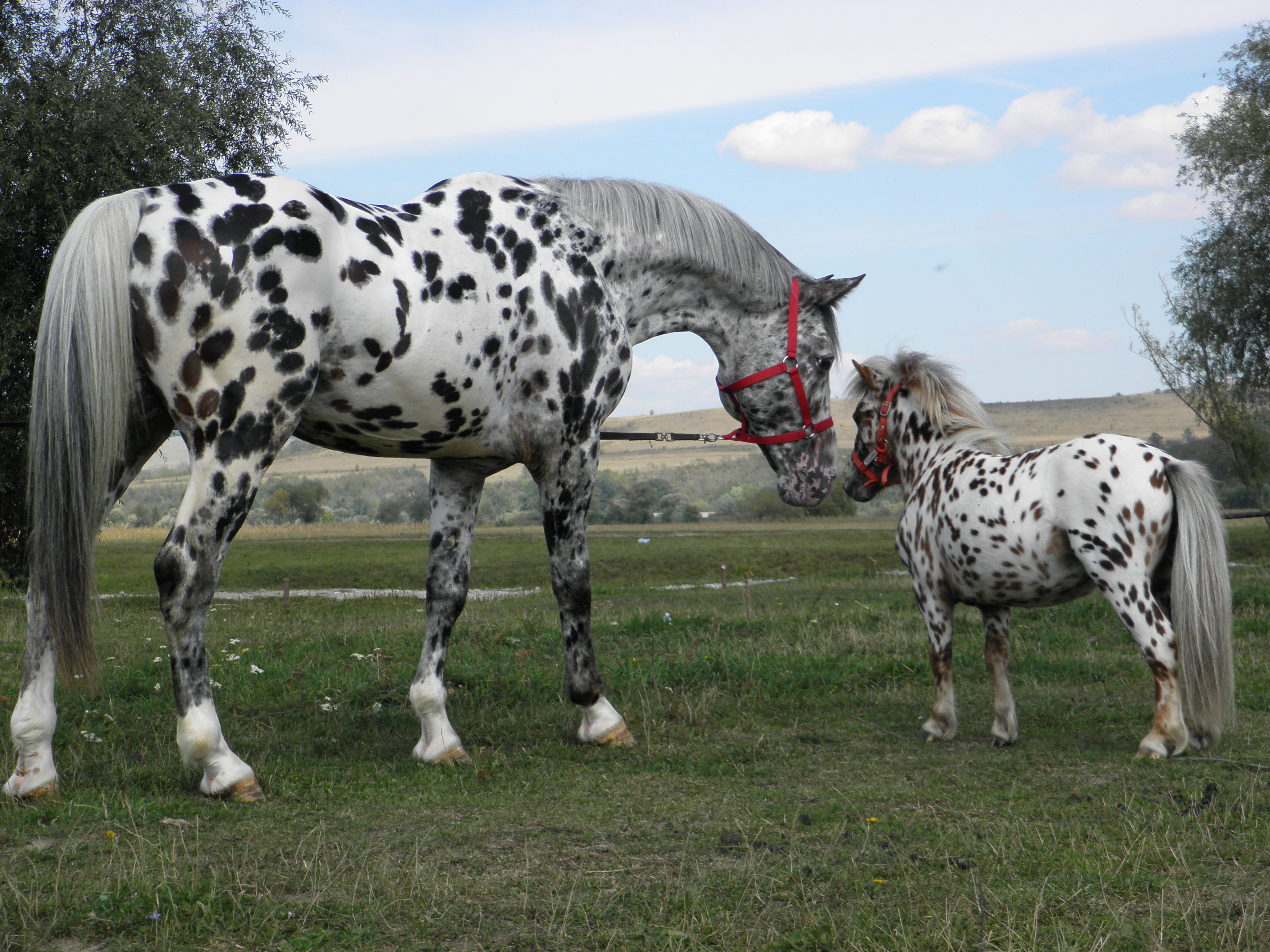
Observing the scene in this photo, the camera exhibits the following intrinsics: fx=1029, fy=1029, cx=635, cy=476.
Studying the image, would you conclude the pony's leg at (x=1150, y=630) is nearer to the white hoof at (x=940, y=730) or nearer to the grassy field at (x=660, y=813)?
the grassy field at (x=660, y=813)

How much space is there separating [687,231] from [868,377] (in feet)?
5.31

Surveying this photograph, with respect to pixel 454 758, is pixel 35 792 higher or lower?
higher

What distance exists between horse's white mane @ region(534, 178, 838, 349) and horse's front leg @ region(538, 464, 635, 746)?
58.4 inches

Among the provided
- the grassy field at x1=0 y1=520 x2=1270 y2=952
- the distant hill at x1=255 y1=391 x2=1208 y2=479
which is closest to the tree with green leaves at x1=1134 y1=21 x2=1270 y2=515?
the grassy field at x1=0 y1=520 x2=1270 y2=952

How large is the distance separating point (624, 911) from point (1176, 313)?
108 ft

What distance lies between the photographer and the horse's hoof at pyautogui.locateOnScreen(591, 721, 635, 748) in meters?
6.05

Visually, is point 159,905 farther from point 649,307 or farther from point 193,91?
point 193,91

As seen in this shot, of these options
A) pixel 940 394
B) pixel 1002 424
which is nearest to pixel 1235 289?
pixel 940 394

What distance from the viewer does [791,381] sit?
6.95 m

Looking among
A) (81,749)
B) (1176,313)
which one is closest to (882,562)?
(1176,313)

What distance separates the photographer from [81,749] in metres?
5.60

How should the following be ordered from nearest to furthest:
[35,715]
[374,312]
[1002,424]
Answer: [35,715], [374,312], [1002,424]

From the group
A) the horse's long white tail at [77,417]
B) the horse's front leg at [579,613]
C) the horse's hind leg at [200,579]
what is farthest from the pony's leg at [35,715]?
the horse's front leg at [579,613]

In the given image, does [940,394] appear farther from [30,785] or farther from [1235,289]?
[1235,289]
